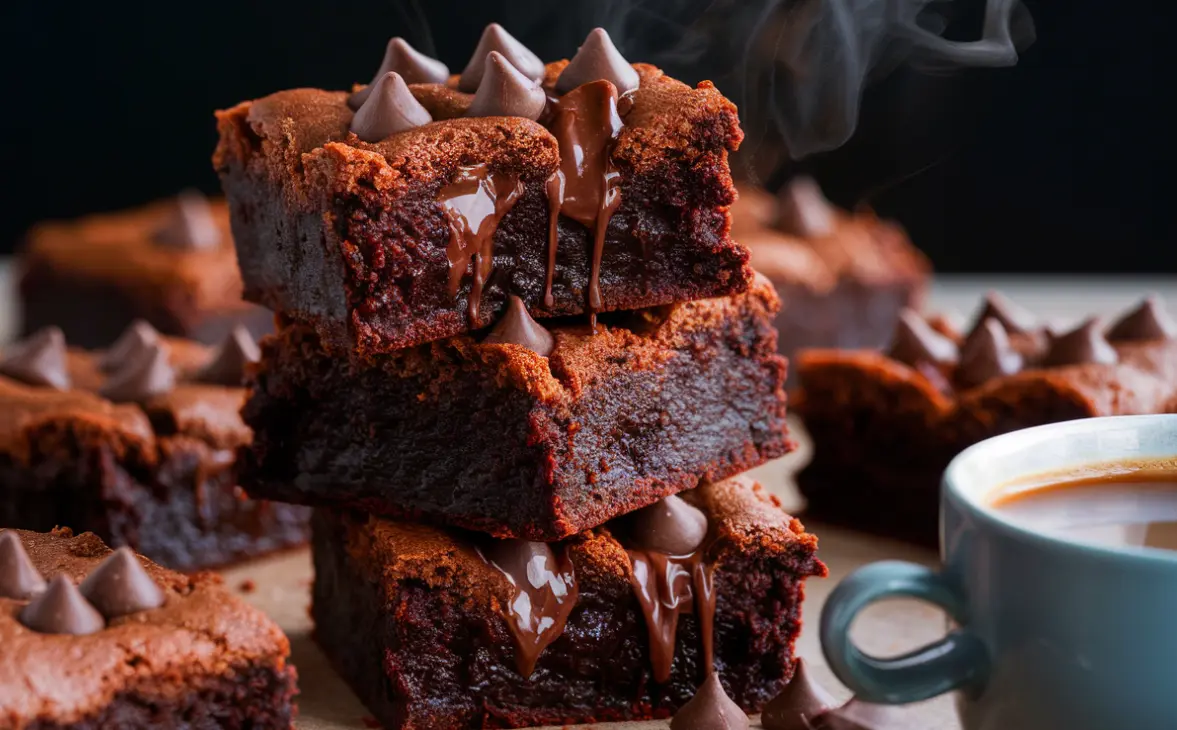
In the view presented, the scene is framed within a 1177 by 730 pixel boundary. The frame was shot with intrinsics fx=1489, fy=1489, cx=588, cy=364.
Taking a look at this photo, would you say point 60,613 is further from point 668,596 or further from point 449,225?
point 668,596

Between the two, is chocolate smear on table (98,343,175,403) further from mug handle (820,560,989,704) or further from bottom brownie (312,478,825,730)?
mug handle (820,560,989,704)

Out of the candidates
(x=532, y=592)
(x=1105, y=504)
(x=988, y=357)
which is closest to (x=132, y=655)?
(x=532, y=592)

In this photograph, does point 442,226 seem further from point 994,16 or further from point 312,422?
Result: point 994,16

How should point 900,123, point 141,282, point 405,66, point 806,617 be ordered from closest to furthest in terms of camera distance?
point 405,66 < point 806,617 < point 141,282 < point 900,123

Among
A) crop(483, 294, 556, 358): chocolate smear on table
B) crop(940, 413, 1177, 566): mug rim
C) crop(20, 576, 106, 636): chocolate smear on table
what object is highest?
crop(483, 294, 556, 358): chocolate smear on table

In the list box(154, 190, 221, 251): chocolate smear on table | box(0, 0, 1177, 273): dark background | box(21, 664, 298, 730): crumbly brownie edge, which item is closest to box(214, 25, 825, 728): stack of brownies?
box(21, 664, 298, 730): crumbly brownie edge

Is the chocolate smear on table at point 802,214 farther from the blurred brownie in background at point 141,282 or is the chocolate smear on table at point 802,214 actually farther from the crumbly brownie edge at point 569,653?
the crumbly brownie edge at point 569,653
